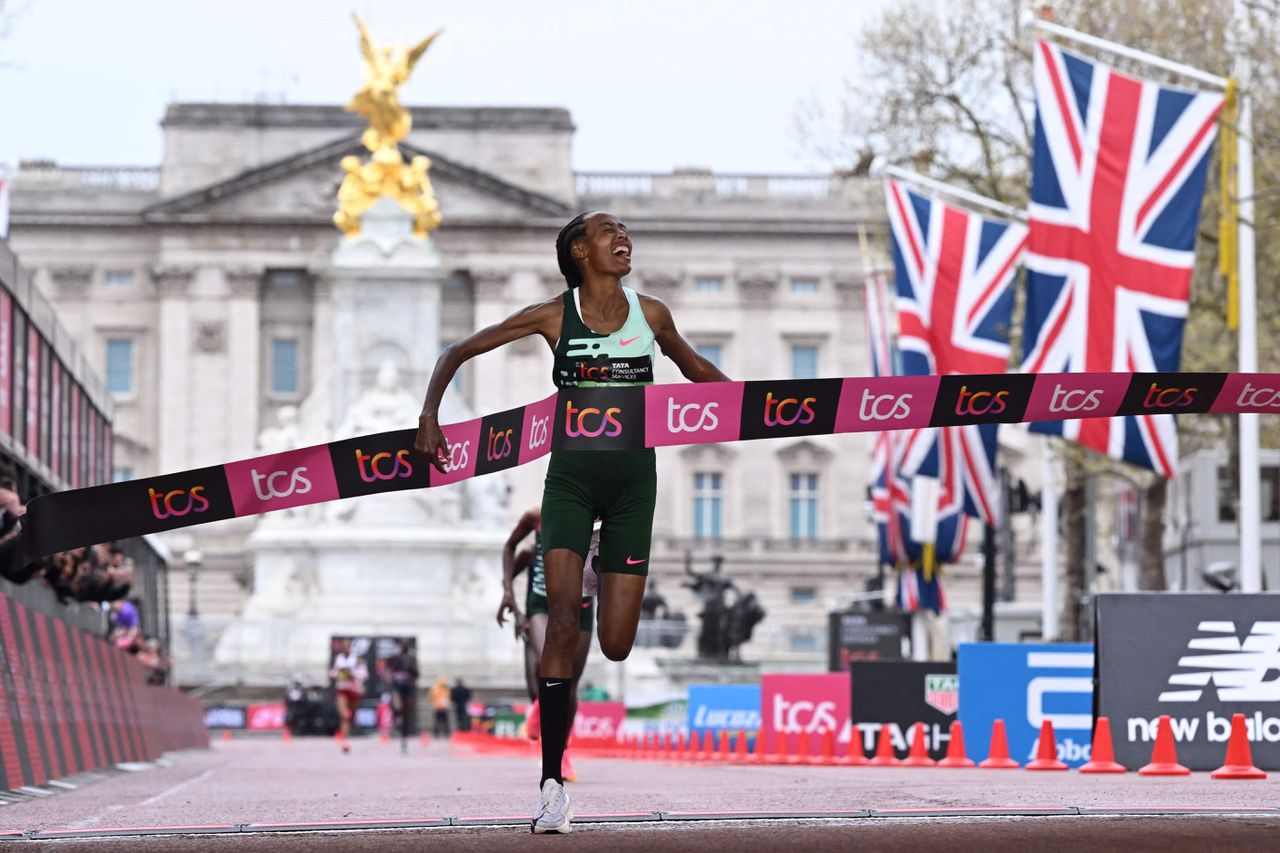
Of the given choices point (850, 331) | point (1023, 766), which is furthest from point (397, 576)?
point (850, 331)

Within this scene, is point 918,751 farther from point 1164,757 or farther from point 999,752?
point 1164,757

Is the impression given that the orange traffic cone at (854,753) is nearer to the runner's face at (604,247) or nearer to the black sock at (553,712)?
the black sock at (553,712)

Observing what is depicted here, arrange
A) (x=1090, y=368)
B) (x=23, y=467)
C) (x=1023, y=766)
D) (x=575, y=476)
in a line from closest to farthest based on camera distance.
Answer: (x=575, y=476) → (x=1023, y=766) → (x=23, y=467) → (x=1090, y=368)

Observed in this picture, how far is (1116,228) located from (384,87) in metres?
44.6

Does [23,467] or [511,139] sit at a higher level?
[511,139]

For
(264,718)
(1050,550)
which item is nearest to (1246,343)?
(1050,550)

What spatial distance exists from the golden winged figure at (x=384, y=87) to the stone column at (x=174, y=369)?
4092 cm

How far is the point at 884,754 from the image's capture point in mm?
21672

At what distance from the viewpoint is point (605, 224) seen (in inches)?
363

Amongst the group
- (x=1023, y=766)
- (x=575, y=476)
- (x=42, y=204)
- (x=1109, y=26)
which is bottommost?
(x=1023, y=766)

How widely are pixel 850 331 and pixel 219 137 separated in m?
28.0

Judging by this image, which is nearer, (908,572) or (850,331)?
(908,572)

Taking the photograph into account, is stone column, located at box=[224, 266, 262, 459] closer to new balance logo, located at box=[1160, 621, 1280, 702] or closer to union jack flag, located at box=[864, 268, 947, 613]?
union jack flag, located at box=[864, 268, 947, 613]

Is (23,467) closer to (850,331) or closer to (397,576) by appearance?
(397,576)
